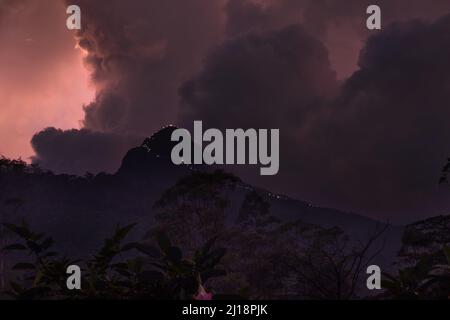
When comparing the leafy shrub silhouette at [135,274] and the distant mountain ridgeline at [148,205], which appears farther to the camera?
the distant mountain ridgeline at [148,205]

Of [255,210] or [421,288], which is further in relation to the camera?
[255,210]

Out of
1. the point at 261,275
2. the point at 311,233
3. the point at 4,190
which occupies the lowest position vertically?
the point at 261,275

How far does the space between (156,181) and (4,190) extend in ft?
141

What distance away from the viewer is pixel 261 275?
25.9 m

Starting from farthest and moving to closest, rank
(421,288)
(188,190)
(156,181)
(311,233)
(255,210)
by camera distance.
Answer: (156,181)
(255,210)
(311,233)
(188,190)
(421,288)

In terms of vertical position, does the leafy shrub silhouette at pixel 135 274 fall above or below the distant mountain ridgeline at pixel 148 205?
below

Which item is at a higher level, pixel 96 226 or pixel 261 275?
pixel 96 226

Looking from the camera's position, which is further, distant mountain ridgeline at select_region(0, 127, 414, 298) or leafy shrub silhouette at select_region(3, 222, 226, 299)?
distant mountain ridgeline at select_region(0, 127, 414, 298)

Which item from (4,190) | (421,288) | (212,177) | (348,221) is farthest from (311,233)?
(348,221)

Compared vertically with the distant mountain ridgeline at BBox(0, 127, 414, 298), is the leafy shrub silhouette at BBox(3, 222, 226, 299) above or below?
below

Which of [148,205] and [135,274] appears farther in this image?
[148,205]

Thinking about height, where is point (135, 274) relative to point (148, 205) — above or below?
below
